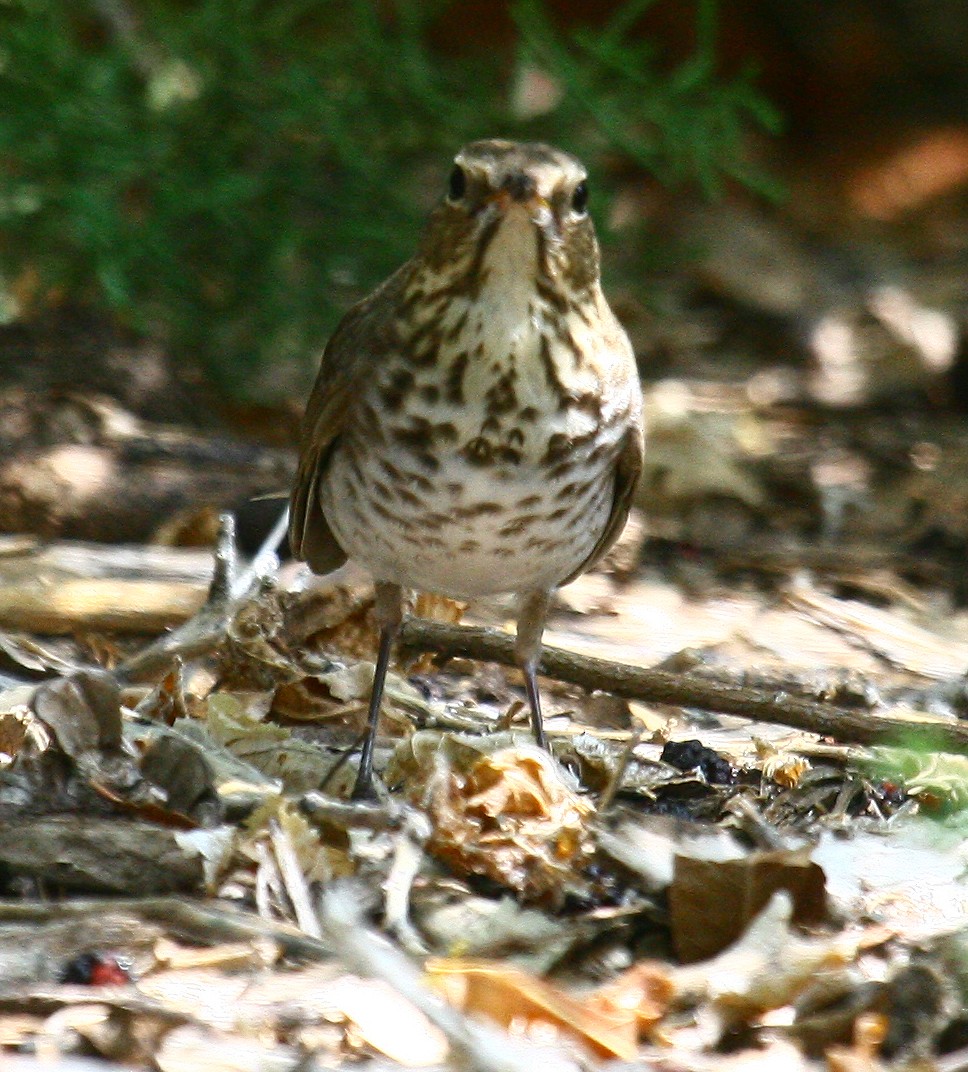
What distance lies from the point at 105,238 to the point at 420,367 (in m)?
2.80

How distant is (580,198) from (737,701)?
1157 mm

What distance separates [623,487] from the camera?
449 centimetres

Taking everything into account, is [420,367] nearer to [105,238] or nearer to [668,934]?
[668,934]

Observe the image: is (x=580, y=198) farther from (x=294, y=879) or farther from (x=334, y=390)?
(x=294, y=879)

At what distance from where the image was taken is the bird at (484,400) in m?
3.92

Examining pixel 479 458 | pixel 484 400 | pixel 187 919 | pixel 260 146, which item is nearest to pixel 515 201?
pixel 484 400

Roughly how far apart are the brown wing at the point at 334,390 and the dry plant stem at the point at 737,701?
59 cm

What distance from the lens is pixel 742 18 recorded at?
10266 mm

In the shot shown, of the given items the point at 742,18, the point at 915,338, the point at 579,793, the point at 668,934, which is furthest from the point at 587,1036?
the point at 742,18

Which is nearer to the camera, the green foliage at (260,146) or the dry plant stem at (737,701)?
the dry plant stem at (737,701)

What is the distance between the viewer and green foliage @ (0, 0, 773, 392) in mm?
6723

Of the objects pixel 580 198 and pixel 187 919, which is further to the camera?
pixel 580 198

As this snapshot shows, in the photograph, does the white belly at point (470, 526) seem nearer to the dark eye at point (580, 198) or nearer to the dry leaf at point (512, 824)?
the dark eye at point (580, 198)

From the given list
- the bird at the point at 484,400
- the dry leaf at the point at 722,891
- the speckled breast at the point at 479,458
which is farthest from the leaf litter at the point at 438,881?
the speckled breast at the point at 479,458
